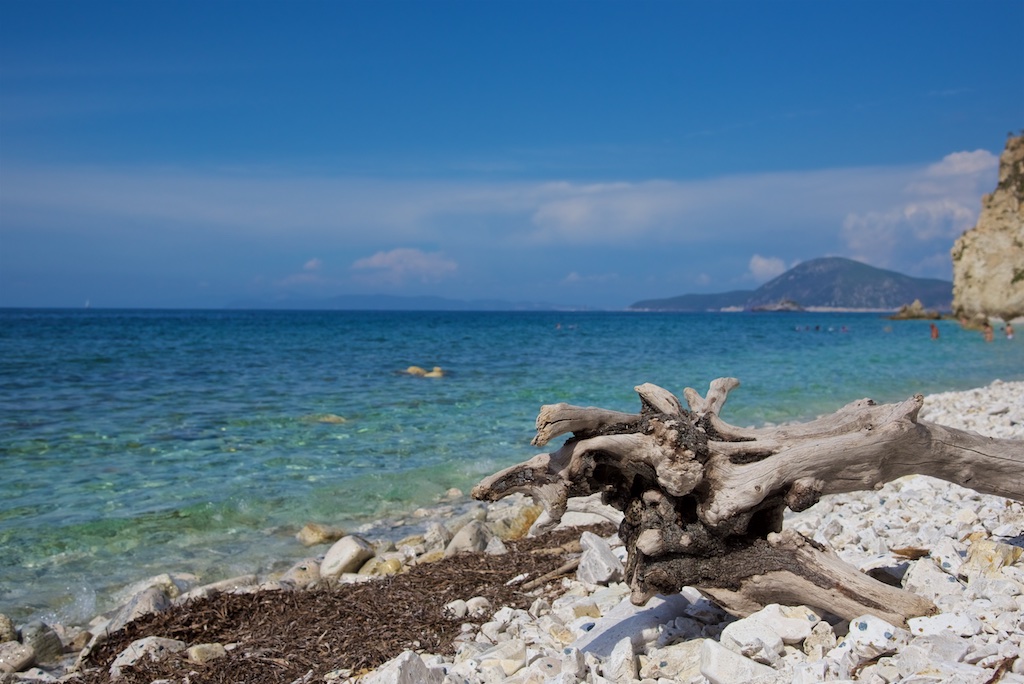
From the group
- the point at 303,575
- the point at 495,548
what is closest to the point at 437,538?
the point at 495,548

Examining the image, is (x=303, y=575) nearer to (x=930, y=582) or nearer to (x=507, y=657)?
(x=507, y=657)

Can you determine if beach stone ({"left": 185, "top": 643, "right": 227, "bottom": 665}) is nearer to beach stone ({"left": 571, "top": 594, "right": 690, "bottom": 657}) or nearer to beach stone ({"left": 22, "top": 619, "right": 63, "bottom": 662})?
beach stone ({"left": 22, "top": 619, "right": 63, "bottom": 662})

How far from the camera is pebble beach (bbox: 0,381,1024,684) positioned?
10.8ft

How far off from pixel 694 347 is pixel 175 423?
98.2ft

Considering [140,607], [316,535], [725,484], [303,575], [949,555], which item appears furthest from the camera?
[316,535]

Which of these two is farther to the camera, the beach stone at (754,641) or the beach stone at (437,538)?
the beach stone at (437,538)

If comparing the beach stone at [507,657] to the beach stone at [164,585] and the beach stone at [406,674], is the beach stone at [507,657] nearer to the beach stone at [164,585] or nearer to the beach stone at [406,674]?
the beach stone at [406,674]

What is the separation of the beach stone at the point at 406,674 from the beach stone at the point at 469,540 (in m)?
3.40

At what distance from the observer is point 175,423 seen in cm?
1418

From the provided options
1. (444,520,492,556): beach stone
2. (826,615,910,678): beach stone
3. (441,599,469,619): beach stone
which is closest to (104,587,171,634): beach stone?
(441,599,469,619): beach stone

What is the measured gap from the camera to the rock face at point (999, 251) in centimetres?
5541

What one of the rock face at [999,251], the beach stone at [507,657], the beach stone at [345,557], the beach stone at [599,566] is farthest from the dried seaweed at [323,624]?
the rock face at [999,251]

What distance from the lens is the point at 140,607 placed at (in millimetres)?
5730

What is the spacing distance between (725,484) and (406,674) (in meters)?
1.85
